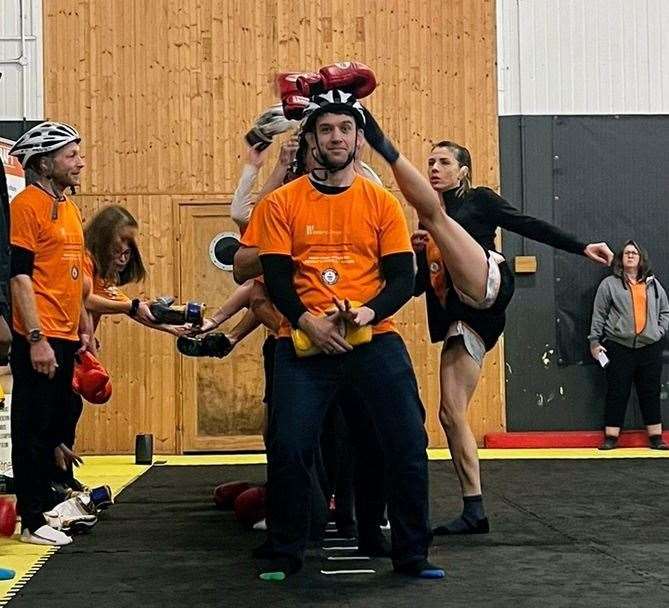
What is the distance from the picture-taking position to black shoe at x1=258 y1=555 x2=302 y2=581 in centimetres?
394

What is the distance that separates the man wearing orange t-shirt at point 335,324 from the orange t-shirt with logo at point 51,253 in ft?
4.00

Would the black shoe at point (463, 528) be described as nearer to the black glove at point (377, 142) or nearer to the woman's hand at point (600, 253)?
the woman's hand at point (600, 253)

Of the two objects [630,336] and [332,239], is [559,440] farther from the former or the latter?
[332,239]

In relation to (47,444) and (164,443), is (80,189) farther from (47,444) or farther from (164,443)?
(47,444)

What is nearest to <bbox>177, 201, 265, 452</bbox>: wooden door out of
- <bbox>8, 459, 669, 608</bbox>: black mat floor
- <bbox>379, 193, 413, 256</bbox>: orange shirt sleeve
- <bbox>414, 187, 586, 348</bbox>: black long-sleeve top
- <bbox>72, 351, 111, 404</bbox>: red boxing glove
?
<bbox>8, 459, 669, 608</bbox>: black mat floor

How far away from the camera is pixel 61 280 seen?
16.5 feet

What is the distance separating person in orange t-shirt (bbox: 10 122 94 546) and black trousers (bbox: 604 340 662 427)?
19.3ft

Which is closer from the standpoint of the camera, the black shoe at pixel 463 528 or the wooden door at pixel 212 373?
the black shoe at pixel 463 528

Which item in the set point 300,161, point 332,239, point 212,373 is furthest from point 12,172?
point 332,239

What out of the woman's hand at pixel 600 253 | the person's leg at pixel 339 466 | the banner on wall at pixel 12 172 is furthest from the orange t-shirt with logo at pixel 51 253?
the banner on wall at pixel 12 172

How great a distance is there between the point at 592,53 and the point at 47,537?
7.29 m

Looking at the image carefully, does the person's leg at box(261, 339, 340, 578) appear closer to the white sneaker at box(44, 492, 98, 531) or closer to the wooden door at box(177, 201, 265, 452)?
the white sneaker at box(44, 492, 98, 531)

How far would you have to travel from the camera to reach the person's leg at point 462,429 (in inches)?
196

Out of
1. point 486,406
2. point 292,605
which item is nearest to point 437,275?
point 292,605
